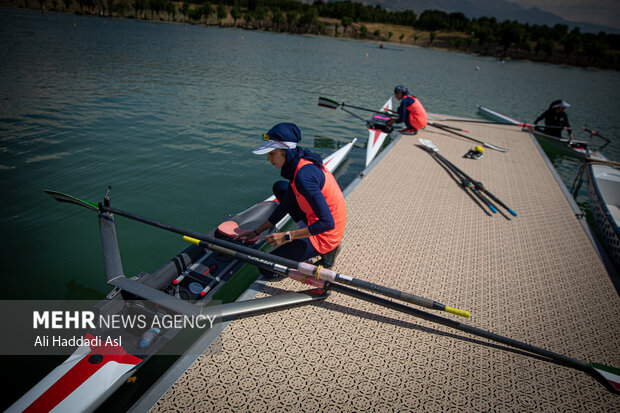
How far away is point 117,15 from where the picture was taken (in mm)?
87125

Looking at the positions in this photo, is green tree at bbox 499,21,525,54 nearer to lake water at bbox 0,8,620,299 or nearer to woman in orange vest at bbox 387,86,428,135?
lake water at bbox 0,8,620,299

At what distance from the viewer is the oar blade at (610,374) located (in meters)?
2.80

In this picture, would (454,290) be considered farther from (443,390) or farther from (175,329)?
(175,329)

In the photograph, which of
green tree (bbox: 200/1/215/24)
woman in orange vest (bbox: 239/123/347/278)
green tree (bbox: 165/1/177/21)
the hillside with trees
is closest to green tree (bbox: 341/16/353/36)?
the hillside with trees

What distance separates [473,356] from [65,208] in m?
7.70

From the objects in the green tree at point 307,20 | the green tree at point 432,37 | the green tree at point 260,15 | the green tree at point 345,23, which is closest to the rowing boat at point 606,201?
the green tree at point 307,20

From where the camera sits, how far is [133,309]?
10.4 ft

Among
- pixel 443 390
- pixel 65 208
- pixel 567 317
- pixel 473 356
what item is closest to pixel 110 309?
pixel 443 390

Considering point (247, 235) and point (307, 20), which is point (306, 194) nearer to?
point (247, 235)

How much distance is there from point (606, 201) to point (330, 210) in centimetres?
877

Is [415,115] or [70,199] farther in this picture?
[415,115]

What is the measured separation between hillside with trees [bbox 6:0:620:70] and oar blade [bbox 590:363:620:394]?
109429mm

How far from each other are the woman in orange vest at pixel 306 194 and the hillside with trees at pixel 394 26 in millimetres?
A: 109121

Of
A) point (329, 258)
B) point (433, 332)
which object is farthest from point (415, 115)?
point (433, 332)
